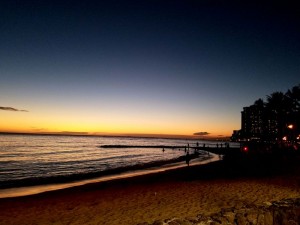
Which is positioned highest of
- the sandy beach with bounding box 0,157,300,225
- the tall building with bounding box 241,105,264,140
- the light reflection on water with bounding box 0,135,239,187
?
the tall building with bounding box 241,105,264,140

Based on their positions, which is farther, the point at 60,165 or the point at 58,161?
the point at 58,161

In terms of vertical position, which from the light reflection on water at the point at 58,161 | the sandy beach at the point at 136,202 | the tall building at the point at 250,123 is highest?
the tall building at the point at 250,123

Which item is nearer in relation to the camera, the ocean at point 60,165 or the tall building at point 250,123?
the ocean at point 60,165

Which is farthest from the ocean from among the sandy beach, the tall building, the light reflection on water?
the tall building

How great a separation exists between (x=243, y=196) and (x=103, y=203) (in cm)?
701

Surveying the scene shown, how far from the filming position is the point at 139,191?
1507 cm

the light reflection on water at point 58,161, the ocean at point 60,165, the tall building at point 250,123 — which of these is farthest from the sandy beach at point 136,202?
the tall building at point 250,123

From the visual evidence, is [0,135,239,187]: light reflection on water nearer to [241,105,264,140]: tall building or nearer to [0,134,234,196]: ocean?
[0,134,234,196]: ocean

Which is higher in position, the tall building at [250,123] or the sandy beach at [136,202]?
the tall building at [250,123]

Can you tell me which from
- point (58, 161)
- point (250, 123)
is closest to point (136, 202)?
point (58, 161)

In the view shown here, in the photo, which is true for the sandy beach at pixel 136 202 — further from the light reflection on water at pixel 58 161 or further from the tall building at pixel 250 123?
the tall building at pixel 250 123

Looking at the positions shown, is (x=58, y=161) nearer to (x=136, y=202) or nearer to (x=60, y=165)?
(x=60, y=165)

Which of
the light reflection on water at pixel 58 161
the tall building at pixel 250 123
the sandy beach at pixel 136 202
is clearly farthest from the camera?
the tall building at pixel 250 123

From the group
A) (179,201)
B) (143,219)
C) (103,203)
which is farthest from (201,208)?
(103,203)
